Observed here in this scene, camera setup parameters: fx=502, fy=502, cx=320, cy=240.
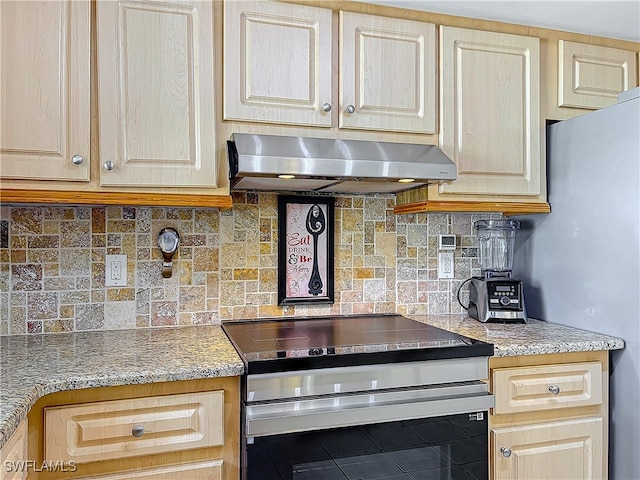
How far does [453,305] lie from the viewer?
234 centimetres

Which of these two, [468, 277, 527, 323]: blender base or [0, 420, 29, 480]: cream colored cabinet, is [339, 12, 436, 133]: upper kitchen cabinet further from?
[0, 420, 29, 480]: cream colored cabinet

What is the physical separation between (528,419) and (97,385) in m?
1.40

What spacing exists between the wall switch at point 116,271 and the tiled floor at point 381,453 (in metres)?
0.86

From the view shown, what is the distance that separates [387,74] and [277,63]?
42cm

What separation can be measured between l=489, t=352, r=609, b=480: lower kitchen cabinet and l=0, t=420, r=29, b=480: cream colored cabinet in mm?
1378

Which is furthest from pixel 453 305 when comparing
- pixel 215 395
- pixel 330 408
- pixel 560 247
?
pixel 215 395

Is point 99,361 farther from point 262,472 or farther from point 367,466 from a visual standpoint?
point 367,466

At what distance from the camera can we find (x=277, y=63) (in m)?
1.79

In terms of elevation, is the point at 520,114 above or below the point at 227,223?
above

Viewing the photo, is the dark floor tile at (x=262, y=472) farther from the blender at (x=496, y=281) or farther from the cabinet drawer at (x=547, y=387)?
the blender at (x=496, y=281)

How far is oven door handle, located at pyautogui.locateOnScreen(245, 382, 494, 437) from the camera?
1425mm

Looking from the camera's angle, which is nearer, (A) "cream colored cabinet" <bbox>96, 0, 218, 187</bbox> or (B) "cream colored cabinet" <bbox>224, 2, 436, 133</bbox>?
(A) "cream colored cabinet" <bbox>96, 0, 218, 187</bbox>

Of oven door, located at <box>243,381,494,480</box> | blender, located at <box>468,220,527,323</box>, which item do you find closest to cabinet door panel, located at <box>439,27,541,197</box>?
blender, located at <box>468,220,527,323</box>

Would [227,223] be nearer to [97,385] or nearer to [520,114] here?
[97,385]
